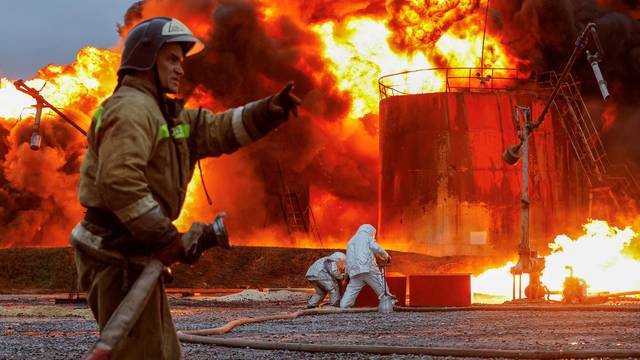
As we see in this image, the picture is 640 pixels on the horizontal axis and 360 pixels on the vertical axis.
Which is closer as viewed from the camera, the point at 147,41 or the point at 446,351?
the point at 147,41

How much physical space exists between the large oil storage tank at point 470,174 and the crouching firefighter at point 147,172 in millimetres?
33616

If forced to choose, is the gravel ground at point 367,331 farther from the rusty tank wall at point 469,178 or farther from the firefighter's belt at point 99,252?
the rusty tank wall at point 469,178

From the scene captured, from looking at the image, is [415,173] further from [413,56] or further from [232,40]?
[232,40]

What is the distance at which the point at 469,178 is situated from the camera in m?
39.2

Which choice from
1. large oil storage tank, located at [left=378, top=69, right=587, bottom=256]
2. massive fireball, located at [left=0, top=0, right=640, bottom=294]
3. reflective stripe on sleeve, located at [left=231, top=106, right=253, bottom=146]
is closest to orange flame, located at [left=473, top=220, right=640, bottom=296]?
large oil storage tank, located at [left=378, top=69, right=587, bottom=256]

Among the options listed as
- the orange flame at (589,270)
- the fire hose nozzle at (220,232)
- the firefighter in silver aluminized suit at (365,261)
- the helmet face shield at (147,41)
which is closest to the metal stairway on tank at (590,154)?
the orange flame at (589,270)

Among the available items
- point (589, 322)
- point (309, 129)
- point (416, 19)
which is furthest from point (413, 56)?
point (589, 322)

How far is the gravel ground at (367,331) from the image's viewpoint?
1059 cm

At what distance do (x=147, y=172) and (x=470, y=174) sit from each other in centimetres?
3514

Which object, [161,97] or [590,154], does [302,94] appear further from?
[161,97]

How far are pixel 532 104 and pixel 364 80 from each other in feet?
28.7

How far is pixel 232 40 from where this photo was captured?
43812 millimetres

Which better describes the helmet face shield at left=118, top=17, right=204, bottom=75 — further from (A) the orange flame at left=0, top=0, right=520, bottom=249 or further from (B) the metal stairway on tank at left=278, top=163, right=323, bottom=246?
(B) the metal stairway on tank at left=278, top=163, right=323, bottom=246

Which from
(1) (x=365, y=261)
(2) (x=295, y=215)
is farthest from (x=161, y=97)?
(2) (x=295, y=215)
